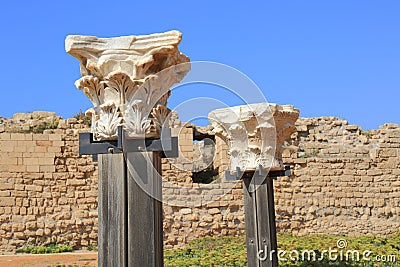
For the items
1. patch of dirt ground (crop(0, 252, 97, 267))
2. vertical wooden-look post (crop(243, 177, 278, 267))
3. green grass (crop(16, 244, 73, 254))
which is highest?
vertical wooden-look post (crop(243, 177, 278, 267))

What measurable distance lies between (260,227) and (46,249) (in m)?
8.09

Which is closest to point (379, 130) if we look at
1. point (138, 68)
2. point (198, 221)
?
point (198, 221)

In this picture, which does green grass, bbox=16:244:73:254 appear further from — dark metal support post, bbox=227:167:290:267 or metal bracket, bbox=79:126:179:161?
metal bracket, bbox=79:126:179:161

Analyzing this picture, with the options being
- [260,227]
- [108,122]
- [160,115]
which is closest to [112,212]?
[108,122]

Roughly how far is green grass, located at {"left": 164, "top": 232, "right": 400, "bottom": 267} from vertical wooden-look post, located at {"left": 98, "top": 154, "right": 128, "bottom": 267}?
583cm

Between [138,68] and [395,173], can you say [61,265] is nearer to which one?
[138,68]

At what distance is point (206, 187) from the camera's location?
527 inches

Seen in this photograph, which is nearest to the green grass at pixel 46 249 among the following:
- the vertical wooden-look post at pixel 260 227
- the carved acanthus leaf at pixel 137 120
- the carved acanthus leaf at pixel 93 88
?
the vertical wooden-look post at pixel 260 227

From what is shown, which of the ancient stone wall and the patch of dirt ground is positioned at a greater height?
the ancient stone wall

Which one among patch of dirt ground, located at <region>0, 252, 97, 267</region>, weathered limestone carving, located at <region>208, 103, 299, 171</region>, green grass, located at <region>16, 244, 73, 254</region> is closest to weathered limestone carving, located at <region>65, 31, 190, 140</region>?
weathered limestone carving, located at <region>208, 103, 299, 171</region>

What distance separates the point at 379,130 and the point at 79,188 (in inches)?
379

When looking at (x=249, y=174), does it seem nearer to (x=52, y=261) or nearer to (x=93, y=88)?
(x=93, y=88)

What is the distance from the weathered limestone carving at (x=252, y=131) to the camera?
6289 millimetres

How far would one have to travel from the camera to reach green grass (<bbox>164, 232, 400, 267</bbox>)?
9.12 meters
